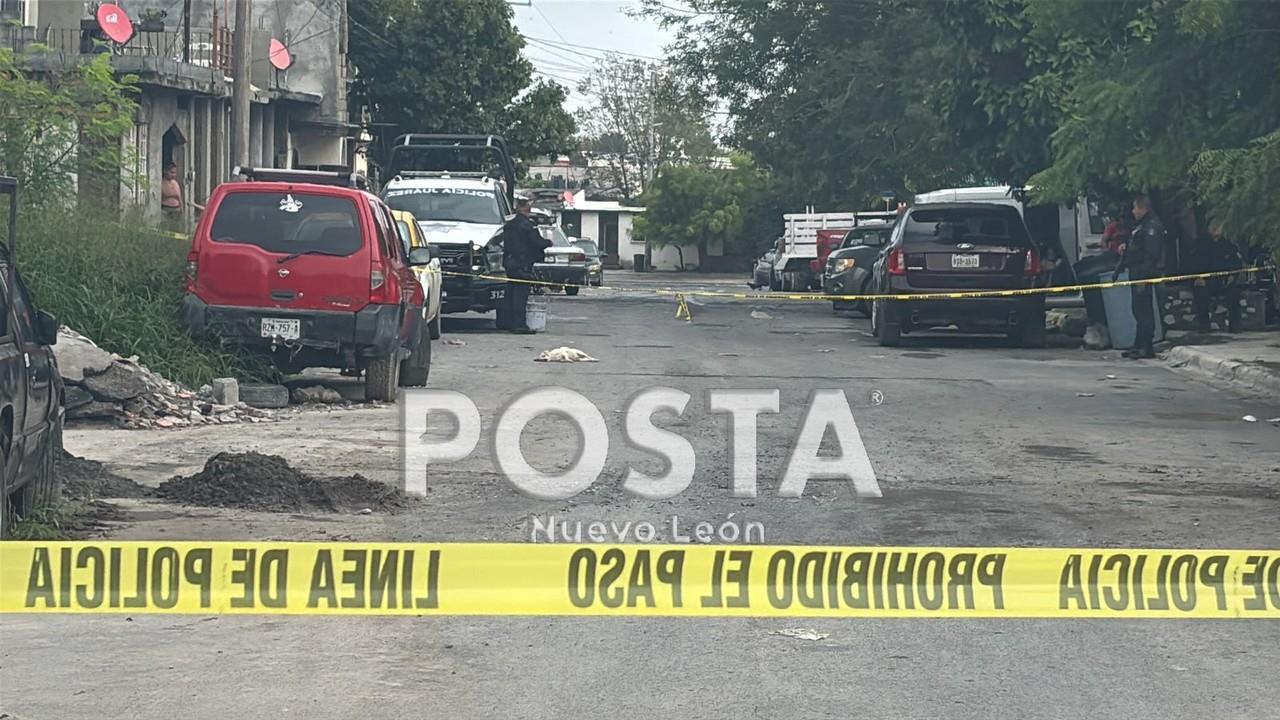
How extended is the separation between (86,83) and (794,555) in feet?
61.8

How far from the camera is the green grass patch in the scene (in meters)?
14.9

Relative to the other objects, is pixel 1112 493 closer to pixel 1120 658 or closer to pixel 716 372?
pixel 1120 658

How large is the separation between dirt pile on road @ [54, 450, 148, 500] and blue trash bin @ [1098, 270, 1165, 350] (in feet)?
45.8

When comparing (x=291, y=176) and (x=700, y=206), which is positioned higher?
(x=700, y=206)

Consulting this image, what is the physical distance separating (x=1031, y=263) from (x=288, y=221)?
32.7 feet

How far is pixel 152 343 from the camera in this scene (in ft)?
49.2

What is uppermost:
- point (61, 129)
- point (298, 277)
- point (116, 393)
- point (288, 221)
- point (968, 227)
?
point (61, 129)

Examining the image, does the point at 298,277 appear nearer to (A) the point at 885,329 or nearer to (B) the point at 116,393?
(B) the point at 116,393

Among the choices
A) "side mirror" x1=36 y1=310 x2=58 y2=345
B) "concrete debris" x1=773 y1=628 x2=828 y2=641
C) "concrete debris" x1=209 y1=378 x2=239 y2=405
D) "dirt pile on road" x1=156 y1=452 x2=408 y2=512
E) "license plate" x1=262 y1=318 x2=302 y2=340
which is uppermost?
"side mirror" x1=36 y1=310 x2=58 y2=345

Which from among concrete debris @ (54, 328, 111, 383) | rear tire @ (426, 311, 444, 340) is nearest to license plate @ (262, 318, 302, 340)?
concrete debris @ (54, 328, 111, 383)

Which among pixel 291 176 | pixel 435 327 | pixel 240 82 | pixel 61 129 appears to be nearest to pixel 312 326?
pixel 291 176

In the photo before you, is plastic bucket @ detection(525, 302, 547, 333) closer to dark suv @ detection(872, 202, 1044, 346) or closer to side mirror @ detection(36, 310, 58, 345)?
dark suv @ detection(872, 202, 1044, 346)

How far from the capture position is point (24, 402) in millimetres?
7926

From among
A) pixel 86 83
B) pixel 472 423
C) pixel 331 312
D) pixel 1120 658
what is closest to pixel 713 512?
pixel 1120 658
